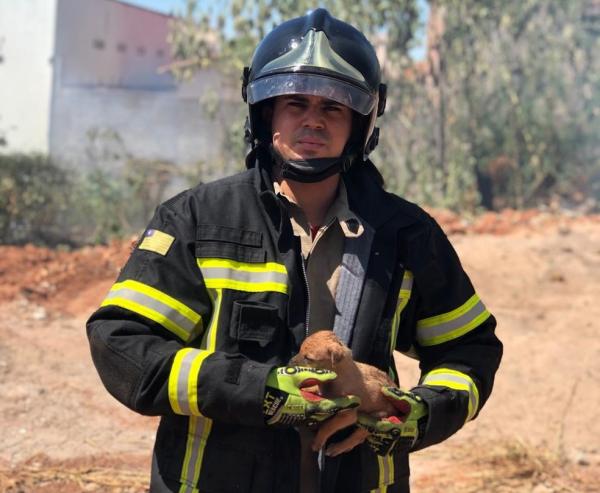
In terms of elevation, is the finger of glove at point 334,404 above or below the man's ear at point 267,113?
below

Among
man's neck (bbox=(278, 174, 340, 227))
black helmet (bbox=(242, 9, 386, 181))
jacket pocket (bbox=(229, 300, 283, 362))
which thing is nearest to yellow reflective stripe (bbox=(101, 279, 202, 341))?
jacket pocket (bbox=(229, 300, 283, 362))

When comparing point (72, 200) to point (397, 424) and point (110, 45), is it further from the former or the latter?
point (397, 424)

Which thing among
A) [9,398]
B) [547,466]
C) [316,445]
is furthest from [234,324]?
[9,398]

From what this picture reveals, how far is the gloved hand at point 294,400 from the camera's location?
1.86 m

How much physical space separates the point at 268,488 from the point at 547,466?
3.73 meters

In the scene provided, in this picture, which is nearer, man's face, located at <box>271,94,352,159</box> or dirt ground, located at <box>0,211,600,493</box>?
man's face, located at <box>271,94,352,159</box>

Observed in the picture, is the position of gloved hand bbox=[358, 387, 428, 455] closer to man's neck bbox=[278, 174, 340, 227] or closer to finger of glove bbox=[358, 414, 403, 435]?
finger of glove bbox=[358, 414, 403, 435]

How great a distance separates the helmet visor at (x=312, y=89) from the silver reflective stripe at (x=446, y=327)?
61 centimetres

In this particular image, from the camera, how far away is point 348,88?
2264 millimetres

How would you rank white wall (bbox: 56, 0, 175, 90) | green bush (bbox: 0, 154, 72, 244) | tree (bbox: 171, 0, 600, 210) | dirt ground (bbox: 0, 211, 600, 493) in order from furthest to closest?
1. white wall (bbox: 56, 0, 175, 90)
2. tree (bbox: 171, 0, 600, 210)
3. green bush (bbox: 0, 154, 72, 244)
4. dirt ground (bbox: 0, 211, 600, 493)

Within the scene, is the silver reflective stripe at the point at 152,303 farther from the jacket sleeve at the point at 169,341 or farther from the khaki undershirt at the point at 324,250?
the khaki undershirt at the point at 324,250

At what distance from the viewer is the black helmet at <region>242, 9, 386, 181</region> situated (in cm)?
223

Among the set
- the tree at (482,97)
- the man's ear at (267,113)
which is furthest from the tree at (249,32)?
the man's ear at (267,113)

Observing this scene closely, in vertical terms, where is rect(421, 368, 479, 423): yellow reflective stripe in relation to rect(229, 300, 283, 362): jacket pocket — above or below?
below
